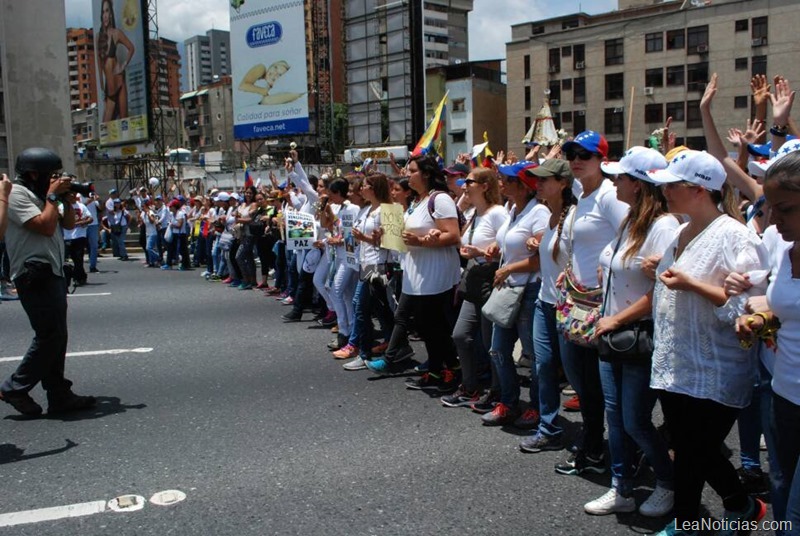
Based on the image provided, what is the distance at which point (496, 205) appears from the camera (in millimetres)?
5781

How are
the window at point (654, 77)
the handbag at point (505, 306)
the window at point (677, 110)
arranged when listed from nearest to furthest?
the handbag at point (505, 306), the window at point (677, 110), the window at point (654, 77)

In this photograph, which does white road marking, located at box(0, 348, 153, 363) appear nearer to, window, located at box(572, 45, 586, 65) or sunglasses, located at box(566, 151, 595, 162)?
sunglasses, located at box(566, 151, 595, 162)

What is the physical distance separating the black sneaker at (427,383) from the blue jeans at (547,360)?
165cm

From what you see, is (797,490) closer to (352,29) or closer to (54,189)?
(54,189)

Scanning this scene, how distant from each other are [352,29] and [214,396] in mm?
36965

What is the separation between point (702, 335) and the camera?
123 inches

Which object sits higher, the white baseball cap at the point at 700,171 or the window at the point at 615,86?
the window at the point at 615,86

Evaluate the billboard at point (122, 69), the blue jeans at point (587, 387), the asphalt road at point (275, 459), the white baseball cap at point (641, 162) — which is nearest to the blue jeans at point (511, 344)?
the asphalt road at point (275, 459)

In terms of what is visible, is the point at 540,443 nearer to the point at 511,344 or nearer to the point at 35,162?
the point at 511,344

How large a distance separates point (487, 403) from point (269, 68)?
109 ft

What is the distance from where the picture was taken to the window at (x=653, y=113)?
56.5 metres

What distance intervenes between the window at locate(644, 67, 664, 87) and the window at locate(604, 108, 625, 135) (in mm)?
3010

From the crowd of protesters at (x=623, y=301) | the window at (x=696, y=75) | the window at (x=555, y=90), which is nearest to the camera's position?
the crowd of protesters at (x=623, y=301)

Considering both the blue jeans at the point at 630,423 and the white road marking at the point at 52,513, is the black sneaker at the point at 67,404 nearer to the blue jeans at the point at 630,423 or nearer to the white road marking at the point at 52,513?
the white road marking at the point at 52,513
